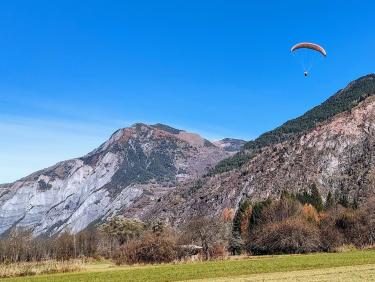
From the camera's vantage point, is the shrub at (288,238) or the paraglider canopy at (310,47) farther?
the shrub at (288,238)

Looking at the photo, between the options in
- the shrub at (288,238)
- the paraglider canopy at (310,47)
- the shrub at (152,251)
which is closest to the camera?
the paraglider canopy at (310,47)

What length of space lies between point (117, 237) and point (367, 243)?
7626cm

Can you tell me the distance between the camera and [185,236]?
94.8 metres

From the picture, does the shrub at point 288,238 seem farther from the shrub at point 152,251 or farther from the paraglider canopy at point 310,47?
the paraglider canopy at point 310,47

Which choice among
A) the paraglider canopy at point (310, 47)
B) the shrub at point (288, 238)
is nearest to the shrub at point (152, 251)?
the shrub at point (288, 238)

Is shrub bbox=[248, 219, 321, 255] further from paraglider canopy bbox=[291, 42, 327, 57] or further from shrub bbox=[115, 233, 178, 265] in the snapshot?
paraglider canopy bbox=[291, 42, 327, 57]

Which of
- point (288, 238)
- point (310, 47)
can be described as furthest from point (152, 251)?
point (310, 47)

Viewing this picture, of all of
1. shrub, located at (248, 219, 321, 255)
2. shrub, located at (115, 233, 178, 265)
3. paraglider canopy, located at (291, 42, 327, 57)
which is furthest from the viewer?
shrub, located at (248, 219, 321, 255)

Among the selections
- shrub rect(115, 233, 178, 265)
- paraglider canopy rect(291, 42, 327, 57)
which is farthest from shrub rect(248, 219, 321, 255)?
paraglider canopy rect(291, 42, 327, 57)

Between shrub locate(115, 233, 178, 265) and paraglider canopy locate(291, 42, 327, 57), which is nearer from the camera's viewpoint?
paraglider canopy locate(291, 42, 327, 57)

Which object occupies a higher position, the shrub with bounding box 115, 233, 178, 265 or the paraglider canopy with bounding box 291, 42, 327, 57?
the paraglider canopy with bounding box 291, 42, 327, 57

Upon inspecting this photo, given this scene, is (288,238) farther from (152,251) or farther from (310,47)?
(310,47)

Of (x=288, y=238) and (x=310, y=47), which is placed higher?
(x=310, y=47)

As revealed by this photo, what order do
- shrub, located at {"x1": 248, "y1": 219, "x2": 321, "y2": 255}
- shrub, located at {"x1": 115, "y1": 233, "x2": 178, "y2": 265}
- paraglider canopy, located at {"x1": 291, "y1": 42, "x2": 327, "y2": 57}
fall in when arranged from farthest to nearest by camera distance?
shrub, located at {"x1": 248, "y1": 219, "x2": 321, "y2": 255} < shrub, located at {"x1": 115, "y1": 233, "x2": 178, "y2": 265} < paraglider canopy, located at {"x1": 291, "y1": 42, "x2": 327, "y2": 57}
